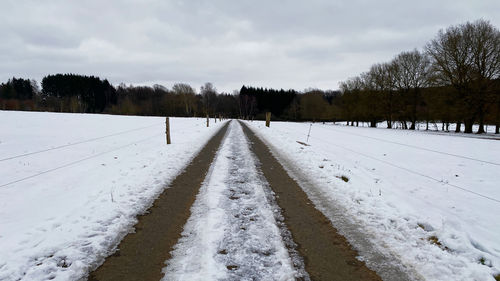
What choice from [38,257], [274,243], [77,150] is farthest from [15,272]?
[77,150]

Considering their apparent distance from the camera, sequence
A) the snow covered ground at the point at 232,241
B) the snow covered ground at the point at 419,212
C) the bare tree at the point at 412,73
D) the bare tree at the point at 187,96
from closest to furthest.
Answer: the snow covered ground at the point at 232,241 < the snow covered ground at the point at 419,212 < the bare tree at the point at 412,73 < the bare tree at the point at 187,96

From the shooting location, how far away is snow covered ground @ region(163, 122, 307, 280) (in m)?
2.99

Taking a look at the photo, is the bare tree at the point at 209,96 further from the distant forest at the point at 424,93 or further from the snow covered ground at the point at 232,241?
the snow covered ground at the point at 232,241

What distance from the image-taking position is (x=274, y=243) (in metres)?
3.67

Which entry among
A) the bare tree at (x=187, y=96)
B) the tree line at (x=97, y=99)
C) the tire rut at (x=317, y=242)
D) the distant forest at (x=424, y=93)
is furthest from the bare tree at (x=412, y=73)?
the bare tree at (x=187, y=96)

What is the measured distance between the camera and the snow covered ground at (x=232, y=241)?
9.82 ft

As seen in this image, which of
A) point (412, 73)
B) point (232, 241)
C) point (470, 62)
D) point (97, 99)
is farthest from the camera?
point (97, 99)

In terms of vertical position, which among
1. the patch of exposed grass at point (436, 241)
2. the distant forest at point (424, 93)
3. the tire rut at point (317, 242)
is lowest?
the patch of exposed grass at point (436, 241)

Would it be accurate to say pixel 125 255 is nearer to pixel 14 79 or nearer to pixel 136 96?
pixel 136 96

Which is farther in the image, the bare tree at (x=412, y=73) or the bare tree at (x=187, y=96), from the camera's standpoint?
the bare tree at (x=187, y=96)

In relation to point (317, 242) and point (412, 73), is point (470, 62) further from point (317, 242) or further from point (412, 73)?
point (317, 242)

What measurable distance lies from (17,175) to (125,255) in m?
8.10

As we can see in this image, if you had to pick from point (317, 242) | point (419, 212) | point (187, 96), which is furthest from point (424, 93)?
point (187, 96)

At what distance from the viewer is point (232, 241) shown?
3.72 metres
